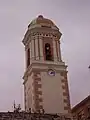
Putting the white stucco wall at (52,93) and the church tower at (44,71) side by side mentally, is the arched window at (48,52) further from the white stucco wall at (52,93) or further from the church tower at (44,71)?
the white stucco wall at (52,93)

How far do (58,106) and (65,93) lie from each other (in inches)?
76.3

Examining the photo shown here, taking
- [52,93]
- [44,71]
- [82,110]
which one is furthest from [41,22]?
[82,110]

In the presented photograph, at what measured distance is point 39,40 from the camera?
44.8 m

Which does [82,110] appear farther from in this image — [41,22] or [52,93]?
[41,22]

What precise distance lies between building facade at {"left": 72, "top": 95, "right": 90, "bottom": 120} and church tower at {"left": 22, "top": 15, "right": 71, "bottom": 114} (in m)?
3.95

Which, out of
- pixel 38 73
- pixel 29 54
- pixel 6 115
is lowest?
pixel 6 115

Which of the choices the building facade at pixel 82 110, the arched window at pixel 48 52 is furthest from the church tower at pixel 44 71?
the building facade at pixel 82 110

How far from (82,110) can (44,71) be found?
8.21 meters

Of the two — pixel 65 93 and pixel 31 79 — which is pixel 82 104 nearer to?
pixel 65 93

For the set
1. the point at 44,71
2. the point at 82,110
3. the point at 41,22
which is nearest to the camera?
the point at 44,71

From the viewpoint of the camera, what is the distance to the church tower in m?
41.2

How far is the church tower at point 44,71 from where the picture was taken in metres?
41.2

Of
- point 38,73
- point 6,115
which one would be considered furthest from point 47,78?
point 6,115

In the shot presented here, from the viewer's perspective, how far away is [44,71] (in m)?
42.8
